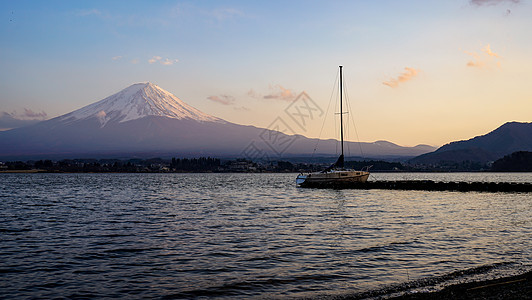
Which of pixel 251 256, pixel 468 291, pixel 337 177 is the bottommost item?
pixel 251 256

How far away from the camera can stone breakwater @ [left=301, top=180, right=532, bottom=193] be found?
64500mm

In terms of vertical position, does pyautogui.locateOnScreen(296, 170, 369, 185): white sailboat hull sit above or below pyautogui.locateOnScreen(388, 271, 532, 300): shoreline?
above

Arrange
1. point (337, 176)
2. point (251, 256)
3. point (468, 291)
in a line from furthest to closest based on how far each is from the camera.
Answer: point (337, 176)
point (251, 256)
point (468, 291)

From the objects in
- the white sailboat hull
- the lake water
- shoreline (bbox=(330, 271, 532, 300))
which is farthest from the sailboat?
shoreline (bbox=(330, 271, 532, 300))

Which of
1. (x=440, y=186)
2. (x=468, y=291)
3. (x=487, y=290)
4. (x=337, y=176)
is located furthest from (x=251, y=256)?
(x=440, y=186)

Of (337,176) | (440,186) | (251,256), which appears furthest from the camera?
(337,176)

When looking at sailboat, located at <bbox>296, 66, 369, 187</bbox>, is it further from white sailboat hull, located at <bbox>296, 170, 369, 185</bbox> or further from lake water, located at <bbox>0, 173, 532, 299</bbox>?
lake water, located at <bbox>0, 173, 532, 299</bbox>

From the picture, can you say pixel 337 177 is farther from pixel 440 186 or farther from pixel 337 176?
pixel 440 186

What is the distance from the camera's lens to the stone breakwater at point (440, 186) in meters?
64.5

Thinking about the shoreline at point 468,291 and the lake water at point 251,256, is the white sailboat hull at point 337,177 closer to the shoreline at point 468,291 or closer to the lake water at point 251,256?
the lake water at point 251,256

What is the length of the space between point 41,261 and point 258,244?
330 inches

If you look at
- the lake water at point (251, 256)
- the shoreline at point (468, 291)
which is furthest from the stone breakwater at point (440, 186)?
the shoreline at point (468, 291)

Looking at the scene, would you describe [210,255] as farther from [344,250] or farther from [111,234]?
[111,234]

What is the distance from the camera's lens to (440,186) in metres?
69.1
